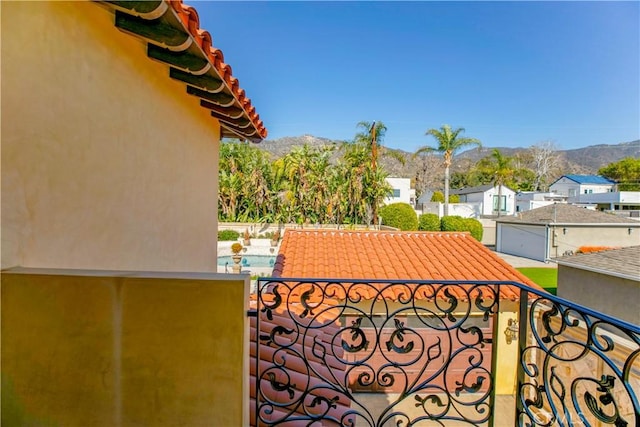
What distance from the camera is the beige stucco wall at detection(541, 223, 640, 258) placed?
21.7m

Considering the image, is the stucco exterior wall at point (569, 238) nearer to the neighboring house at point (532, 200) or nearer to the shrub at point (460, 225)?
the shrub at point (460, 225)

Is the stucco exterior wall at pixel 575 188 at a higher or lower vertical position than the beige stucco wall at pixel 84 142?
higher

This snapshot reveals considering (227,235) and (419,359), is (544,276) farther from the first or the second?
(419,359)

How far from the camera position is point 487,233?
105ft

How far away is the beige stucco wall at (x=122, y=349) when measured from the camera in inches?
59.2

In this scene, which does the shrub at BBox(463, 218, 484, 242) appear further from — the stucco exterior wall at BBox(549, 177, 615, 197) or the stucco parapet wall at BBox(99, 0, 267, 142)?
the stucco exterior wall at BBox(549, 177, 615, 197)

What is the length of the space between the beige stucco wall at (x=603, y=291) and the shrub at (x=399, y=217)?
1292cm

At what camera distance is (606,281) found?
852cm

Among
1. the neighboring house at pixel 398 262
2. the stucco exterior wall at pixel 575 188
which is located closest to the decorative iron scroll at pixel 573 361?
the neighboring house at pixel 398 262

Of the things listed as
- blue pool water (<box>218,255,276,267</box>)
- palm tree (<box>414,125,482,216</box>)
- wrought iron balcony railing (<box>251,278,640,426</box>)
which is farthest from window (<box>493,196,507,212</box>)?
wrought iron balcony railing (<box>251,278,640,426</box>)

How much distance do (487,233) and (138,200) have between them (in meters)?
34.8

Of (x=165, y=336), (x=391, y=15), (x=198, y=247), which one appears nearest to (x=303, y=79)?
(x=391, y=15)

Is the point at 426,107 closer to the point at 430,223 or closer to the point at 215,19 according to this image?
the point at 430,223

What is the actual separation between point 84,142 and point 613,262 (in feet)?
39.2
